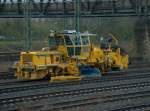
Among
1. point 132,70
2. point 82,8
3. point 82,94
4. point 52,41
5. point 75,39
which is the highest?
point 82,8

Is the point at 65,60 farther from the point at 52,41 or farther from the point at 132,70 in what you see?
the point at 132,70

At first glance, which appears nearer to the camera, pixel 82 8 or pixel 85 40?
pixel 85 40

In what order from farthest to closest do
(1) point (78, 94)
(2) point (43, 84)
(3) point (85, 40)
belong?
(3) point (85, 40) → (2) point (43, 84) → (1) point (78, 94)

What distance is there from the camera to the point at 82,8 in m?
47.1

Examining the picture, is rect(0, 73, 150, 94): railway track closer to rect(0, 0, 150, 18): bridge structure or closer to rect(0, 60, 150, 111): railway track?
rect(0, 60, 150, 111): railway track

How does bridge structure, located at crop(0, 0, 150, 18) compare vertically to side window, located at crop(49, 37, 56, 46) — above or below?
above

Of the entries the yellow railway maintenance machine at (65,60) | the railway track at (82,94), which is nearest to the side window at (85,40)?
the yellow railway maintenance machine at (65,60)

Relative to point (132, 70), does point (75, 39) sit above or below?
above

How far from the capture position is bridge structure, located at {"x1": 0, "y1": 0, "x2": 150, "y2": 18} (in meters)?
44.1

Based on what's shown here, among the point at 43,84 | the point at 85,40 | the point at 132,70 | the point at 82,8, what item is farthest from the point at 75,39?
the point at 82,8

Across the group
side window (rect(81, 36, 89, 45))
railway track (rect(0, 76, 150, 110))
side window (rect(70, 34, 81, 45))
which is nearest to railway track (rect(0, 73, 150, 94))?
railway track (rect(0, 76, 150, 110))

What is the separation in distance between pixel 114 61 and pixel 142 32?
13.5 metres

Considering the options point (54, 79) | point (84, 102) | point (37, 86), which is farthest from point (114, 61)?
point (84, 102)

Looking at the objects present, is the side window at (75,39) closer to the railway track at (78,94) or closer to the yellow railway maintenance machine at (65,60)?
the yellow railway maintenance machine at (65,60)
